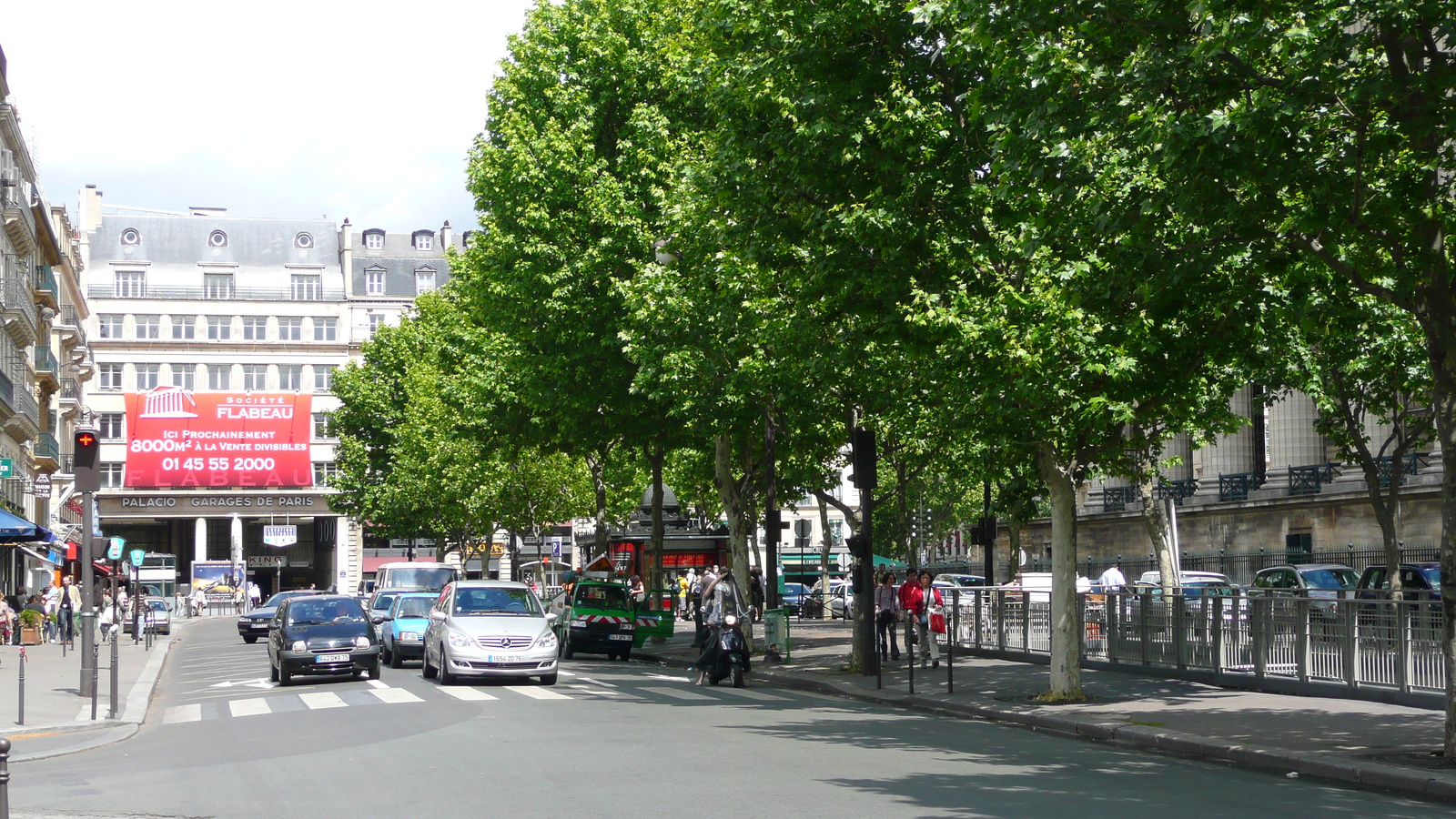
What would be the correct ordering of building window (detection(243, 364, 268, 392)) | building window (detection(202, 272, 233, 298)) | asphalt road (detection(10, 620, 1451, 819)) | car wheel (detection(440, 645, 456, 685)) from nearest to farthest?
1. asphalt road (detection(10, 620, 1451, 819))
2. car wheel (detection(440, 645, 456, 685))
3. building window (detection(243, 364, 268, 392))
4. building window (detection(202, 272, 233, 298))

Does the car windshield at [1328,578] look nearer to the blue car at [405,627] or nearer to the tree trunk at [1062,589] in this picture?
the tree trunk at [1062,589]

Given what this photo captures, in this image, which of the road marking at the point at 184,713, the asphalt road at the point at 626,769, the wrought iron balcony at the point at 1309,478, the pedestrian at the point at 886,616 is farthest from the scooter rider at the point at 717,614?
the wrought iron balcony at the point at 1309,478

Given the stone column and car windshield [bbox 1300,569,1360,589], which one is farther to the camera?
the stone column

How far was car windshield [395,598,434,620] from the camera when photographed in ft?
102

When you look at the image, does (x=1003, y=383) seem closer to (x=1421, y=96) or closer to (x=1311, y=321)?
(x=1311, y=321)

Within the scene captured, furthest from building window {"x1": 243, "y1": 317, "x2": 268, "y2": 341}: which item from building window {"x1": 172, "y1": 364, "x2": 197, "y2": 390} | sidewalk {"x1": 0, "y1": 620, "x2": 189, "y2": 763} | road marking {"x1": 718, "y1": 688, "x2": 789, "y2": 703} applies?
road marking {"x1": 718, "y1": 688, "x2": 789, "y2": 703}

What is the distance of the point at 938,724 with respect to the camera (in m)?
18.0

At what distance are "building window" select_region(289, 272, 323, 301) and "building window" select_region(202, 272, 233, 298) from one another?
3961mm

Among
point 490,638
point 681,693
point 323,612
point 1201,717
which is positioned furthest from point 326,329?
point 1201,717

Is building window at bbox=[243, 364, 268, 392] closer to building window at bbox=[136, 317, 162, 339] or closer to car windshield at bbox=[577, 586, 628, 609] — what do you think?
building window at bbox=[136, 317, 162, 339]

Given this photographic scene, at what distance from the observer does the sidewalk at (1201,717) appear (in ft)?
42.5

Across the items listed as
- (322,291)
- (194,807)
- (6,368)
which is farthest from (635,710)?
(322,291)

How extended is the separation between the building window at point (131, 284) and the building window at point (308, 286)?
363 inches

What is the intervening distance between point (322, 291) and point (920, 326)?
8775cm
